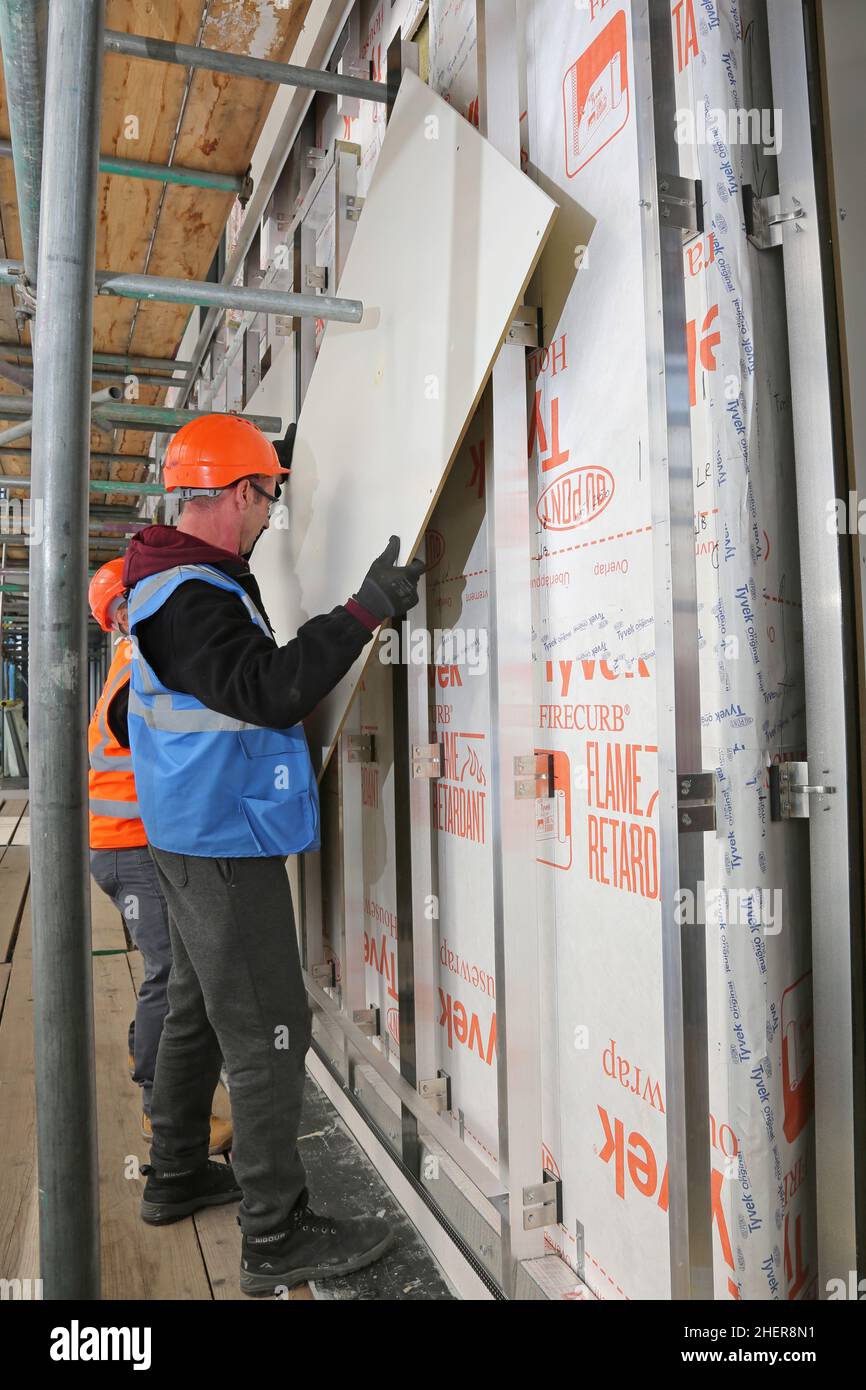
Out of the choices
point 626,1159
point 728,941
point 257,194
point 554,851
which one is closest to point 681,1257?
point 626,1159

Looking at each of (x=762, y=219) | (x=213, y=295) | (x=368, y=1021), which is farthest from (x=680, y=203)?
(x=368, y=1021)

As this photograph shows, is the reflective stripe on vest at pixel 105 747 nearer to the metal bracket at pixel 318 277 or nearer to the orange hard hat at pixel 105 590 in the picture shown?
the orange hard hat at pixel 105 590

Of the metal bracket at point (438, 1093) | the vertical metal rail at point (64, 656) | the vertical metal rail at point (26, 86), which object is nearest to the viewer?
the vertical metal rail at point (64, 656)

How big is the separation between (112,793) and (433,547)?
1.21m

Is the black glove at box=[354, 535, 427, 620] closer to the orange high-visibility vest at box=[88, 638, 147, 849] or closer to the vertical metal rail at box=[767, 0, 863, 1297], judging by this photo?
the vertical metal rail at box=[767, 0, 863, 1297]

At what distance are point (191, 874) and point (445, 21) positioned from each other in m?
2.04

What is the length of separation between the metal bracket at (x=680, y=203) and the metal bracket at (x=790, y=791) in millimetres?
812

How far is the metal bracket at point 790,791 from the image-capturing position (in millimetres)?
1323

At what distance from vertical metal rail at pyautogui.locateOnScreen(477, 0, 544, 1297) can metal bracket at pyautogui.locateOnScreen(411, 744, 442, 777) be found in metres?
0.41

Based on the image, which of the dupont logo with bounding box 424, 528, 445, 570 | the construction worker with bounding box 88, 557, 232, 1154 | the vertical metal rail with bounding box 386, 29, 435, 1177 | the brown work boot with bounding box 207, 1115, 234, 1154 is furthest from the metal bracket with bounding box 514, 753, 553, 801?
the brown work boot with bounding box 207, 1115, 234, 1154

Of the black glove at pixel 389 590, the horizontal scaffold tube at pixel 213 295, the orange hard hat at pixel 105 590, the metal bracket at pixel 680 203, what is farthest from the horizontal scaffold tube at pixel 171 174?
the metal bracket at pixel 680 203

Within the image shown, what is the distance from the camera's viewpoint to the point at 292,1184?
1945 mm

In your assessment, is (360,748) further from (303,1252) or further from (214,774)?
(303,1252)
